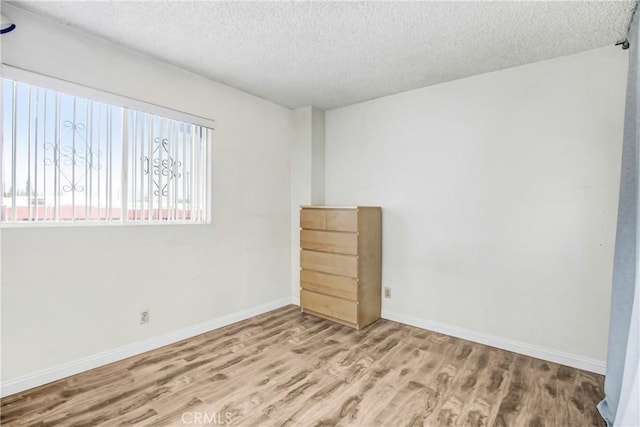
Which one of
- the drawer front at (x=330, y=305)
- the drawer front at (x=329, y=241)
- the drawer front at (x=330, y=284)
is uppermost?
the drawer front at (x=329, y=241)

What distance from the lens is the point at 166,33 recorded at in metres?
2.16

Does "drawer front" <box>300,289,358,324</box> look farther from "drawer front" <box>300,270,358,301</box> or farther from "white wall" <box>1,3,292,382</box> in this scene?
"white wall" <box>1,3,292,382</box>

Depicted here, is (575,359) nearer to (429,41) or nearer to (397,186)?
(397,186)

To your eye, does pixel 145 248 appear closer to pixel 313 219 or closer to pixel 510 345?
pixel 313 219

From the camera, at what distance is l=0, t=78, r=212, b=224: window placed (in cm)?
195

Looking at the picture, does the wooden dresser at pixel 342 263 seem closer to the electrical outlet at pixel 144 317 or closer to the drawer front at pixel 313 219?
the drawer front at pixel 313 219

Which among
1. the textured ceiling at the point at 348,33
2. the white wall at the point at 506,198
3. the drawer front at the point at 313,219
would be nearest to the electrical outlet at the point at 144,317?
the drawer front at the point at 313,219

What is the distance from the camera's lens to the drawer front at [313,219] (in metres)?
3.32

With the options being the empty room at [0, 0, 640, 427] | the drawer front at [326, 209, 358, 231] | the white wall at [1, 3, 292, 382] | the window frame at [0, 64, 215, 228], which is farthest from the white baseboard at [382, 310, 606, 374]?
the window frame at [0, 64, 215, 228]

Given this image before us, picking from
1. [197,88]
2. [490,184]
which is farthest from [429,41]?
[197,88]

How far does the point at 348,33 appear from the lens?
2.14m

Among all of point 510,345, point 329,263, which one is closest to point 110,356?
point 329,263

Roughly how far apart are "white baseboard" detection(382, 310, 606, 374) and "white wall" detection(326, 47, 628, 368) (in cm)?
2

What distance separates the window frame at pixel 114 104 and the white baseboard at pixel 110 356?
95 centimetres
